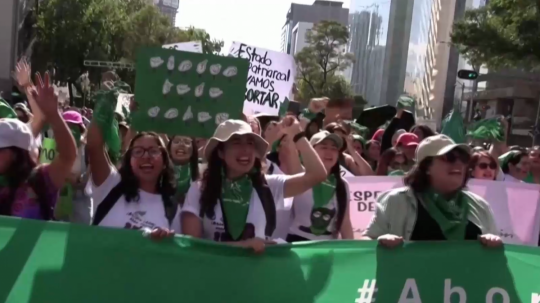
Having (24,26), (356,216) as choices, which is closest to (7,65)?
(24,26)

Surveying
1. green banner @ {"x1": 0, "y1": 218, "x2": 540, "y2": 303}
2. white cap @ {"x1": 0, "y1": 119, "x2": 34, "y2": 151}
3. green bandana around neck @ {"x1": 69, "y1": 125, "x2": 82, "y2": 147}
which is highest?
white cap @ {"x1": 0, "y1": 119, "x2": 34, "y2": 151}

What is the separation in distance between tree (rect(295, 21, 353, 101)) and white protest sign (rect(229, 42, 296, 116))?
1871 inches

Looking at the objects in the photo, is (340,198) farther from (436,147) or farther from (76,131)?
(76,131)

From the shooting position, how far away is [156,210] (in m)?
3.77

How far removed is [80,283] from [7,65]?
1332 inches

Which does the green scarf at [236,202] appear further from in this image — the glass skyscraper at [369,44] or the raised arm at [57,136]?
the glass skyscraper at [369,44]

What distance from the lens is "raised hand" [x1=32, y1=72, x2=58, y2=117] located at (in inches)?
146

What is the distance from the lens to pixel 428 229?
3.65 metres

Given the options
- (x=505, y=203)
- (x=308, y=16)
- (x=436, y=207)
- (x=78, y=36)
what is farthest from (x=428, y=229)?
(x=308, y=16)

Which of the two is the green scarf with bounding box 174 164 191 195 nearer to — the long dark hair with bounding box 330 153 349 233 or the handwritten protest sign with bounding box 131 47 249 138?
the handwritten protest sign with bounding box 131 47 249 138

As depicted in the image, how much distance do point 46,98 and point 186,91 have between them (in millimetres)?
1490

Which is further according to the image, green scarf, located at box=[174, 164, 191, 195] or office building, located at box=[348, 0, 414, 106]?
office building, located at box=[348, 0, 414, 106]

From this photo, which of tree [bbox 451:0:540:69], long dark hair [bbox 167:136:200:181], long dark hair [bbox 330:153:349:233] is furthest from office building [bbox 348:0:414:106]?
long dark hair [bbox 330:153:349:233]

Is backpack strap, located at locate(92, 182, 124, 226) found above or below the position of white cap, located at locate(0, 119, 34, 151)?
below
